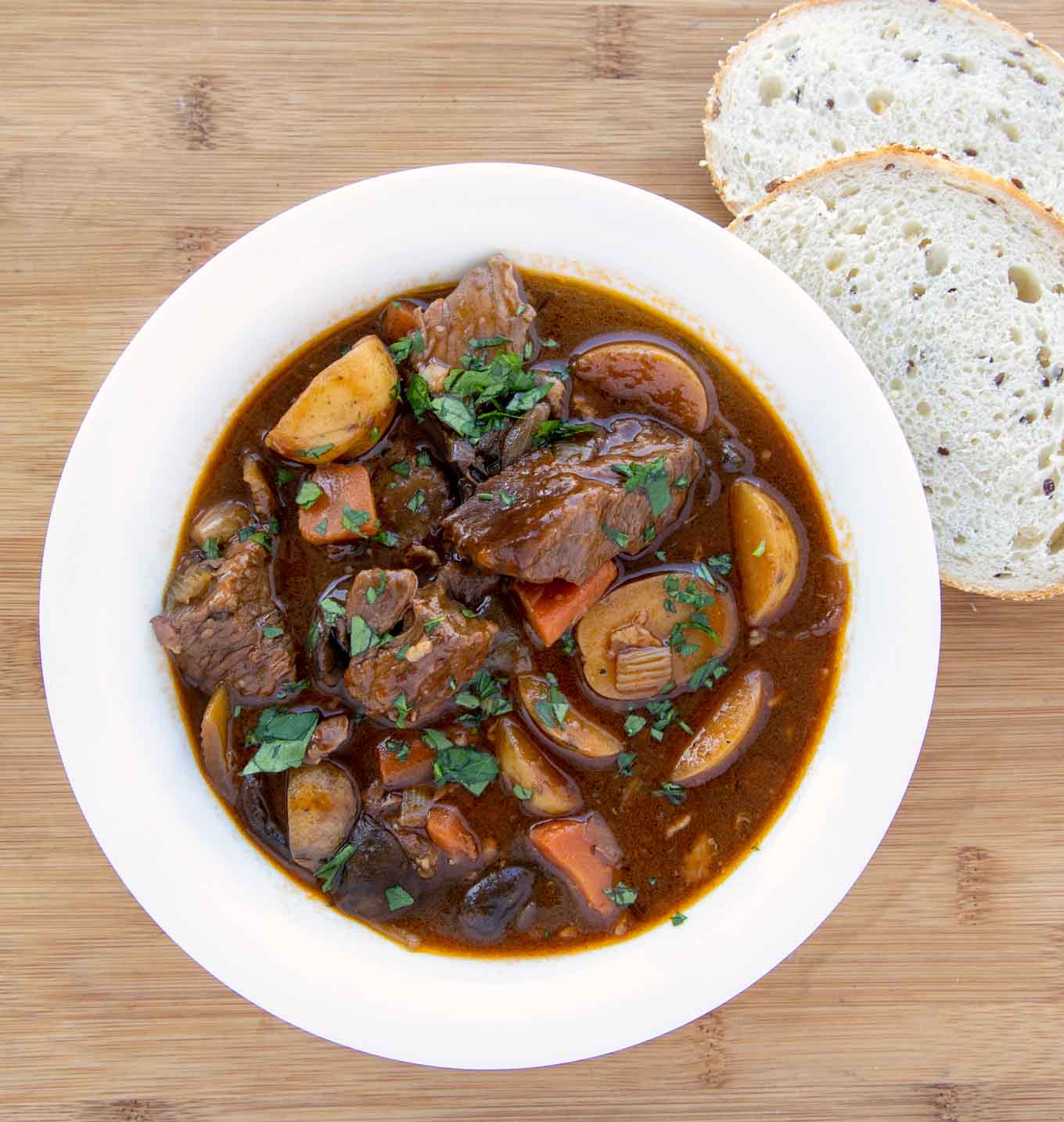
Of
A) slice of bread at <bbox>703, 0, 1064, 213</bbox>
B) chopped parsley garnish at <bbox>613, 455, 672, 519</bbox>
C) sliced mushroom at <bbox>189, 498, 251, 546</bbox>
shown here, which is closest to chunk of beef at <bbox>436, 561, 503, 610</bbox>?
chopped parsley garnish at <bbox>613, 455, 672, 519</bbox>

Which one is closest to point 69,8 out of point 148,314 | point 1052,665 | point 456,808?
point 148,314

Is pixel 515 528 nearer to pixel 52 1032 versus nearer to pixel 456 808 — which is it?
pixel 456 808

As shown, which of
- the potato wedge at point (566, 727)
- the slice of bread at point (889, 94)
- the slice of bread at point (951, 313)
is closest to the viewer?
the potato wedge at point (566, 727)

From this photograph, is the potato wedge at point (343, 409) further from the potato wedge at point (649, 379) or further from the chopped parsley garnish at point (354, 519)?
the potato wedge at point (649, 379)

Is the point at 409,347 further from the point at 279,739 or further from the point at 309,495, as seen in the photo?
the point at 279,739

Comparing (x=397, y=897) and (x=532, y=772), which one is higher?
(x=532, y=772)

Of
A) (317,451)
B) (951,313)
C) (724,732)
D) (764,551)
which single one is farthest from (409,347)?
(951,313)

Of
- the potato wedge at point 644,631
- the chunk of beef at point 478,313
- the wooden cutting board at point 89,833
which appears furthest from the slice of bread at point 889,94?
the potato wedge at point 644,631
